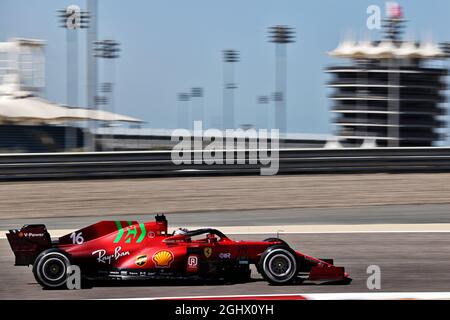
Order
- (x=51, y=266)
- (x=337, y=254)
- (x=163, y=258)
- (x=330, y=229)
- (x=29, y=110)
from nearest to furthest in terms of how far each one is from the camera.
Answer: (x=51, y=266), (x=163, y=258), (x=337, y=254), (x=330, y=229), (x=29, y=110)

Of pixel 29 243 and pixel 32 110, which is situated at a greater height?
pixel 32 110

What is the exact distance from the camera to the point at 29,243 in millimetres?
8391

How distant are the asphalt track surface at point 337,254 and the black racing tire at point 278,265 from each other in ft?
0.33

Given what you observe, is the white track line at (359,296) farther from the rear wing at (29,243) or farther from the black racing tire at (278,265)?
the rear wing at (29,243)

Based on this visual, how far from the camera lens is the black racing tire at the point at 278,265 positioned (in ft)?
27.5

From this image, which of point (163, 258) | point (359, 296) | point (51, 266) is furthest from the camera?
point (163, 258)

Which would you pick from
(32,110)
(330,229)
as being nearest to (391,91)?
(32,110)

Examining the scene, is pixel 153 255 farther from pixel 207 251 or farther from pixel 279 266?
pixel 279 266

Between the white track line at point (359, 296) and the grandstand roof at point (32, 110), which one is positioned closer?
the white track line at point (359, 296)

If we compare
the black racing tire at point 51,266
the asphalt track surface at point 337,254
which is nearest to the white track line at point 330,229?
the asphalt track surface at point 337,254

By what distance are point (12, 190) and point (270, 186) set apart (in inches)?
221

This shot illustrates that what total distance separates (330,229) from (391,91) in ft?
240

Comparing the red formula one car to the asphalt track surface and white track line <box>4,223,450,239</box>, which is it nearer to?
the asphalt track surface
